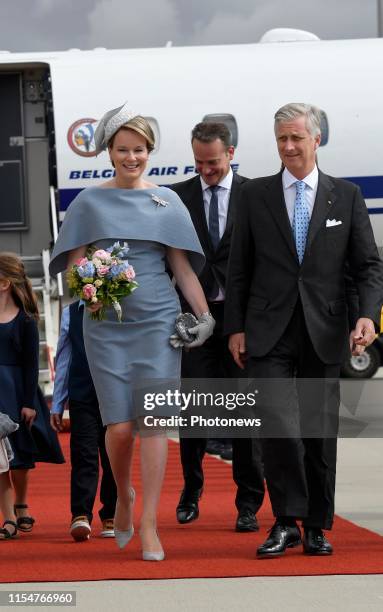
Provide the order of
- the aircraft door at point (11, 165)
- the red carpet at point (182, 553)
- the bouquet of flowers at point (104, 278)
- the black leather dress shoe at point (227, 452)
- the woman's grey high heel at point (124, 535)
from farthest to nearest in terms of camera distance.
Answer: the aircraft door at point (11, 165), the black leather dress shoe at point (227, 452), the woman's grey high heel at point (124, 535), the bouquet of flowers at point (104, 278), the red carpet at point (182, 553)

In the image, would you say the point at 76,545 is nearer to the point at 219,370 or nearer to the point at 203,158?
the point at 219,370

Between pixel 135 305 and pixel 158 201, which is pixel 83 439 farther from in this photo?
pixel 158 201

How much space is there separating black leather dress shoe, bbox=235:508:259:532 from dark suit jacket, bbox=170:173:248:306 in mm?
1182

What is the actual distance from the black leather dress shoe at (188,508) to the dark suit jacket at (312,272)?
150cm

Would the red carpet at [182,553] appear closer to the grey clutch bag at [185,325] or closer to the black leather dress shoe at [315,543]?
the black leather dress shoe at [315,543]

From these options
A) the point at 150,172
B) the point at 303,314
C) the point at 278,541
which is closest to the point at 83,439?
the point at 278,541

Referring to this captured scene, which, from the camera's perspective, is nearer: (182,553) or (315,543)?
(315,543)

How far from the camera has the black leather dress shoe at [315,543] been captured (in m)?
6.25

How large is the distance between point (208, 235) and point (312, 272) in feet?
5.11

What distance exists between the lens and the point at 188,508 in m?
7.60

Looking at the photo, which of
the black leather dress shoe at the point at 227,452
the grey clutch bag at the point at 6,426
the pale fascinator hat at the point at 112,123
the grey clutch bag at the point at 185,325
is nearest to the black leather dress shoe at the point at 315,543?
the grey clutch bag at the point at 185,325

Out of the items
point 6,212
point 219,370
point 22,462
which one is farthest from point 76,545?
point 6,212

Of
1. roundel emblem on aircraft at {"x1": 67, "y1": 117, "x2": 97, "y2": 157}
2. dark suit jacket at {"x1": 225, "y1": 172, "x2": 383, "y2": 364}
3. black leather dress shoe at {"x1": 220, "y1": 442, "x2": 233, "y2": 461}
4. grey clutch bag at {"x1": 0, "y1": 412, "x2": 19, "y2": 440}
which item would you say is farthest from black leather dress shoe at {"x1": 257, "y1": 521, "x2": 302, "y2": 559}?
roundel emblem on aircraft at {"x1": 67, "y1": 117, "x2": 97, "y2": 157}

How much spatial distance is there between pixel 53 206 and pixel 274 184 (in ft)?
30.0
